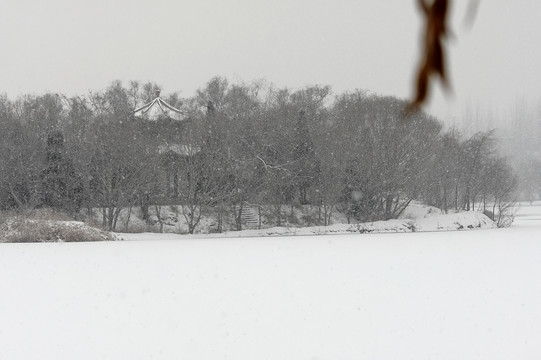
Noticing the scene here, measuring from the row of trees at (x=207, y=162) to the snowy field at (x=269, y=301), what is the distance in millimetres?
8499

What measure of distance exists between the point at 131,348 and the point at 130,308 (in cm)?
370

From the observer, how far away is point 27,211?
3209 centimetres

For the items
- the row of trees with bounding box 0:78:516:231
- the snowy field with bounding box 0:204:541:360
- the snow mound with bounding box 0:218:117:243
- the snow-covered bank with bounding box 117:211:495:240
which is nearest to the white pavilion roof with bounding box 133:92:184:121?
the row of trees with bounding box 0:78:516:231

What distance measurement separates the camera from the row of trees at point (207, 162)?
34312 mm

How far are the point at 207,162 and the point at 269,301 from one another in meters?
21.8

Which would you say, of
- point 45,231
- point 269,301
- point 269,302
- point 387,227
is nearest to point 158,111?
point 45,231

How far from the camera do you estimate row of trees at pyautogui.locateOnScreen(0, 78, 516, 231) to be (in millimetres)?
34312

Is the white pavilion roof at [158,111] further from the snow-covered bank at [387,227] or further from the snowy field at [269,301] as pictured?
the snowy field at [269,301]

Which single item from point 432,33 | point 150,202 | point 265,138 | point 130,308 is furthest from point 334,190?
point 432,33

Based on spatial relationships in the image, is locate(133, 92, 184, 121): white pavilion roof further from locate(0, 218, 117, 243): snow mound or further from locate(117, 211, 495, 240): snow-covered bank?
locate(0, 218, 117, 243): snow mound

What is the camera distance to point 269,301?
15.8 metres

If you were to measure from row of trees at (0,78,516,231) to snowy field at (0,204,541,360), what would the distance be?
27.9ft

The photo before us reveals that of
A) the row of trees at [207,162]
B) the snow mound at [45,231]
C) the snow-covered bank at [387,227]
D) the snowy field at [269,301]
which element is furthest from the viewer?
the snow-covered bank at [387,227]

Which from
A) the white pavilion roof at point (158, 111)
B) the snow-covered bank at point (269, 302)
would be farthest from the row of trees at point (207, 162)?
the snow-covered bank at point (269, 302)
